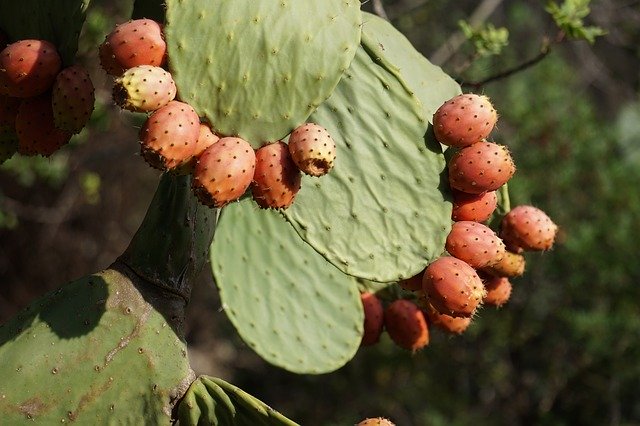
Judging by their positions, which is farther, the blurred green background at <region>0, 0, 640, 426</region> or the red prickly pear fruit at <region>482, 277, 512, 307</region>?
the blurred green background at <region>0, 0, 640, 426</region>

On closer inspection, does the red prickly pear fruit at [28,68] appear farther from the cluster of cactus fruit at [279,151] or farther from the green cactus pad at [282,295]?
the green cactus pad at [282,295]

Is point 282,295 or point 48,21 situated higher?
point 48,21

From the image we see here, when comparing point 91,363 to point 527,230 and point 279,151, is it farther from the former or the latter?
point 527,230

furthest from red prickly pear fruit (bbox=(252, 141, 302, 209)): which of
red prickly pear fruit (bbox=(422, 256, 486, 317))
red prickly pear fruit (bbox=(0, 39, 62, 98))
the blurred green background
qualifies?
the blurred green background

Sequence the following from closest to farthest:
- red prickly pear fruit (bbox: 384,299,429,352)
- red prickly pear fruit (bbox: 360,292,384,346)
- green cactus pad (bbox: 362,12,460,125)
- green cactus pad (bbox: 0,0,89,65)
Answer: green cactus pad (bbox: 0,0,89,65)
green cactus pad (bbox: 362,12,460,125)
red prickly pear fruit (bbox: 384,299,429,352)
red prickly pear fruit (bbox: 360,292,384,346)

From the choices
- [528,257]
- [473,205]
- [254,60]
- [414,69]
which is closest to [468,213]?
[473,205]

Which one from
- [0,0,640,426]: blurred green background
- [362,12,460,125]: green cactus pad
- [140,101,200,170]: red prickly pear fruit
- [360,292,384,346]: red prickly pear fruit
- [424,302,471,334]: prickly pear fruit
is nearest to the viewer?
[140,101,200,170]: red prickly pear fruit

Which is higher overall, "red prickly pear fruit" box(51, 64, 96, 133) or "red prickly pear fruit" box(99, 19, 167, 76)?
"red prickly pear fruit" box(99, 19, 167, 76)

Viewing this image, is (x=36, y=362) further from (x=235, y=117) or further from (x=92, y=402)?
(x=235, y=117)

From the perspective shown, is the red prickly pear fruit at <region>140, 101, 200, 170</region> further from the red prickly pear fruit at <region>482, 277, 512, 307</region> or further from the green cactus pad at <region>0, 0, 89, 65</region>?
the red prickly pear fruit at <region>482, 277, 512, 307</region>
